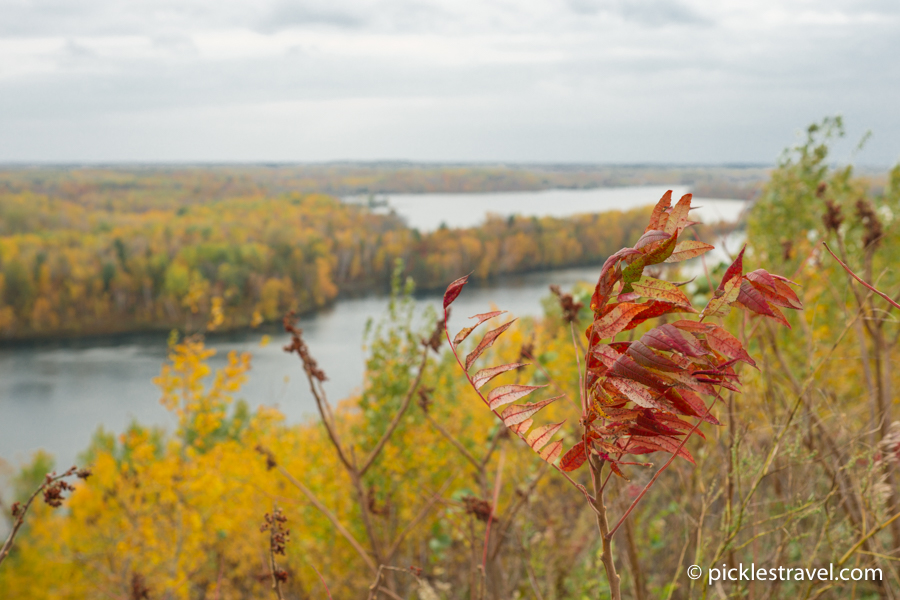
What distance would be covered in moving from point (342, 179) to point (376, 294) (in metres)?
29.2

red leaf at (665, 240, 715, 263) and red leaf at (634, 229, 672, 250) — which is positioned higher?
red leaf at (634, 229, 672, 250)

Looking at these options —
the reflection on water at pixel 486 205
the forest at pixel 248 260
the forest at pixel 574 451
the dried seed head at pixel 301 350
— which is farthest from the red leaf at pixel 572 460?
the reflection on water at pixel 486 205

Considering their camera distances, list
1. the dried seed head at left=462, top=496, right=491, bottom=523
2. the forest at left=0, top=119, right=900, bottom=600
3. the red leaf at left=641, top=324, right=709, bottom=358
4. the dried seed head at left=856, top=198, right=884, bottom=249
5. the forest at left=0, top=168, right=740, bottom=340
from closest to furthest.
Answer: the red leaf at left=641, top=324, right=709, bottom=358 < the forest at left=0, top=119, right=900, bottom=600 < the dried seed head at left=462, top=496, right=491, bottom=523 < the dried seed head at left=856, top=198, right=884, bottom=249 < the forest at left=0, top=168, right=740, bottom=340

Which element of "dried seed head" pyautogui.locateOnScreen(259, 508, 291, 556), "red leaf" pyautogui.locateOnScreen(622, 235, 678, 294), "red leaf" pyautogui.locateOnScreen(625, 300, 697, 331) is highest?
Answer: "red leaf" pyautogui.locateOnScreen(622, 235, 678, 294)

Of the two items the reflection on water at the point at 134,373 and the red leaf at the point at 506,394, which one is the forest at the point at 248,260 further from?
the red leaf at the point at 506,394

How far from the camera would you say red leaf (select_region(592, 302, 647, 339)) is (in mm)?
751

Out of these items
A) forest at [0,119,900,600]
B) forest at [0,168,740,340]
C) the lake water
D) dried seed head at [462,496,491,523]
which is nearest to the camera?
forest at [0,119,900,600]

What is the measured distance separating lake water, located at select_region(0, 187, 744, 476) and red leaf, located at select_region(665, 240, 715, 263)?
71.3 feet

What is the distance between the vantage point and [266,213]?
58.8 meters

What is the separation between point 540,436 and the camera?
2.82ft

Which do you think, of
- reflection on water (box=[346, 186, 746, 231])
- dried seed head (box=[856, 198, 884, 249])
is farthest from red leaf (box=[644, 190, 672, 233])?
reflection on water (box=[346, 186, 746, 231])

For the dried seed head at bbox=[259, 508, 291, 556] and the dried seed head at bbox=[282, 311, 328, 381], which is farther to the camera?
the dried seed head at bbox=[282, 311, 328, 381]

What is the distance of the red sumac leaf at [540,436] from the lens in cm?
85

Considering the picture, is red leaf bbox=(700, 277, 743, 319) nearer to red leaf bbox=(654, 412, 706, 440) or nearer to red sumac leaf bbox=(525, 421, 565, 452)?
red leaf bbox=(654, 412, 706, 440)
